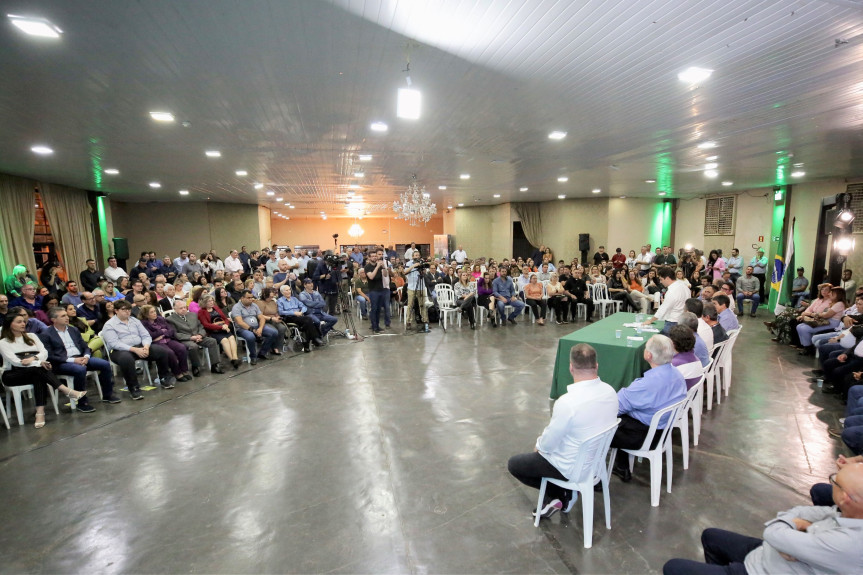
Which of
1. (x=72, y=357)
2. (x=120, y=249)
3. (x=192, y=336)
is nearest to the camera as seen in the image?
(x=72, y=357)

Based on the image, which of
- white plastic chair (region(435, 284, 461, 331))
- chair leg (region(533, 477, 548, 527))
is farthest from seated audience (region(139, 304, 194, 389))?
chair leg (region(533, 477, 548, 527))

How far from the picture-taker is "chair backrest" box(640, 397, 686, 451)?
2.53 m

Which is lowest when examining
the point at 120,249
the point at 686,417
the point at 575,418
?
the point at 686,417

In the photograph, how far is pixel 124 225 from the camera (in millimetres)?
14617

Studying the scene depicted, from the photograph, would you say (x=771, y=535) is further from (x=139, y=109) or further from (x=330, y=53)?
(x=139, y=109)

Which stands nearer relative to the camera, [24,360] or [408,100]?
[408,100]

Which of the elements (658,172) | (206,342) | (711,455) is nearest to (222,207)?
(206,342)

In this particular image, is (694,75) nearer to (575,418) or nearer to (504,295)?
(575,418)

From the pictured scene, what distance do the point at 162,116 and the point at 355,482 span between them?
14.2ft

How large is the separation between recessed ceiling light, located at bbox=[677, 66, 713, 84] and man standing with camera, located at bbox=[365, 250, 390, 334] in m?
4.95

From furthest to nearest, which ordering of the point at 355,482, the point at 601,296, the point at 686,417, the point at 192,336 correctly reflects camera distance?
the point at 601,296 < the point at 192,336 < the point at 686,417 < the point at 355,482

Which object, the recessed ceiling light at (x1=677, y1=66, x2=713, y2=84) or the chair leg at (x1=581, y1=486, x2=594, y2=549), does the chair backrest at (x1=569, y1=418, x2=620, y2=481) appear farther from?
the recessed ceiling light at (x1=677, y1=66, x2=713, y2=84)

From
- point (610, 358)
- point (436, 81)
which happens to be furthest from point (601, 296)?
point (436, 81)

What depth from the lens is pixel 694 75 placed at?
3584 mm
